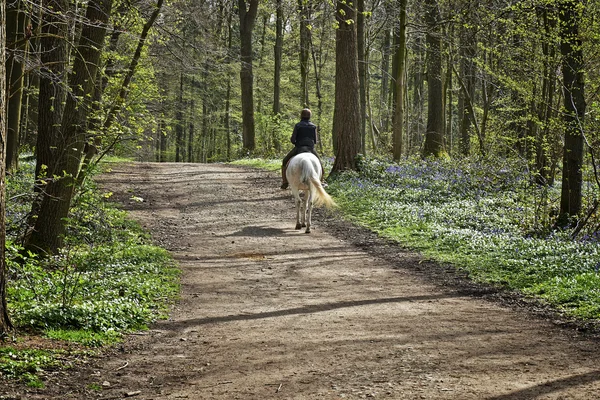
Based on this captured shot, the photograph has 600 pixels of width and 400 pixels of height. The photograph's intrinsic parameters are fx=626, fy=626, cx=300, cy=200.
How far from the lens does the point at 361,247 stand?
12773 mm

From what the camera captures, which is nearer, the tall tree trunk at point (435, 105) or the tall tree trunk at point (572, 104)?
the tall tree trunk at point (572, 104)

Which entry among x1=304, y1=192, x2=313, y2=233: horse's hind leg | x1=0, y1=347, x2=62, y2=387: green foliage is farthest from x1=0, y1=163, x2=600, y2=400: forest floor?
x1=304, y1=192, x2=313, y2=233: horse's hind leg

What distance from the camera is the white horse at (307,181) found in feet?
45.7

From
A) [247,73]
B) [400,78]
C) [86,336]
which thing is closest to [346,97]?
[400,78]

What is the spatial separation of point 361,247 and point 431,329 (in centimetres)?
582

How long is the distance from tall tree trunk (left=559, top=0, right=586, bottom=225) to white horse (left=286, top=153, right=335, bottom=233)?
508 cm

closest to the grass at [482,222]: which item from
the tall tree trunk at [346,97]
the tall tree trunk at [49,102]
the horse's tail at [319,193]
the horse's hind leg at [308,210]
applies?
the tall tree trunk at [346,97]

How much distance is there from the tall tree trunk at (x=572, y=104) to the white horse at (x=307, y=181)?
5077 millimetres

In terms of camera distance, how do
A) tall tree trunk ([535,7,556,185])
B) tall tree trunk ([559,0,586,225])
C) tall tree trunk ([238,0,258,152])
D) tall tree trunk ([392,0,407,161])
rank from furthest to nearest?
tall tree trunk ([238,0,258,152]), tall tree trunk ([392,0,407,161]), tall tree trunk ([535,7,556,185]), tall tree trunk ([559,0,586,225])

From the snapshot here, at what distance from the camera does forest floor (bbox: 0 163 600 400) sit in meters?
5.26

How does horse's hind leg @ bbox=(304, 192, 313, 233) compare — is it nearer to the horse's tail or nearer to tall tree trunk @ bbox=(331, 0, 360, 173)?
the horse's tail

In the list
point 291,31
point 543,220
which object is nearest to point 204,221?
point 543,220

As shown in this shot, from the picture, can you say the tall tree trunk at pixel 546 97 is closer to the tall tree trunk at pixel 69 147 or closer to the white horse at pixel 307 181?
the white horse at pixel 307 181

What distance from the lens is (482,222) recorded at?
1504 centimetres
